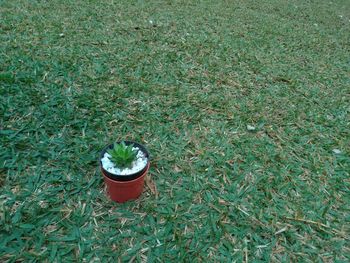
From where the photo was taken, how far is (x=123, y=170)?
1.33 meters

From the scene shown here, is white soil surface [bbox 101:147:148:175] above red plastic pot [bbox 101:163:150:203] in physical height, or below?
above

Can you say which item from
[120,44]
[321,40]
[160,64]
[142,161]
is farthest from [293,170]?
[321,40]

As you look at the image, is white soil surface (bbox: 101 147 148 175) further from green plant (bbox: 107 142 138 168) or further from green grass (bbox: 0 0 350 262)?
green grass (bbox: 0 0 350 262)

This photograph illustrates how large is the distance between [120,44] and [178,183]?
5.94 feet

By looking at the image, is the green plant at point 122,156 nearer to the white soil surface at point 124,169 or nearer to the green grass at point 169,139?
the white soil surface at point 124,169

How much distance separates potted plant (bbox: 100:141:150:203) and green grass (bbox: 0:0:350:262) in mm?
Result: 91

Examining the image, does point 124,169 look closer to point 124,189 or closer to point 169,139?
point 124,189

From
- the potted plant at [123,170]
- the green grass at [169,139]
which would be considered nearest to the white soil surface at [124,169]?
the potted plant at [123,170]

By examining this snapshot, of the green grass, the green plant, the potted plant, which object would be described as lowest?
the green grass

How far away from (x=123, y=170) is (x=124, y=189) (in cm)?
10

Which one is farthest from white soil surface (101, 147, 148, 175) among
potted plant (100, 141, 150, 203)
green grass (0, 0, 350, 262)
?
green grass (0, 0, 350, 262)

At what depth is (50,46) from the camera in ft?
8.54

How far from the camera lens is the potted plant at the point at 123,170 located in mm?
1298

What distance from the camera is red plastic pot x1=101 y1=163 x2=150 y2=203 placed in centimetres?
132
